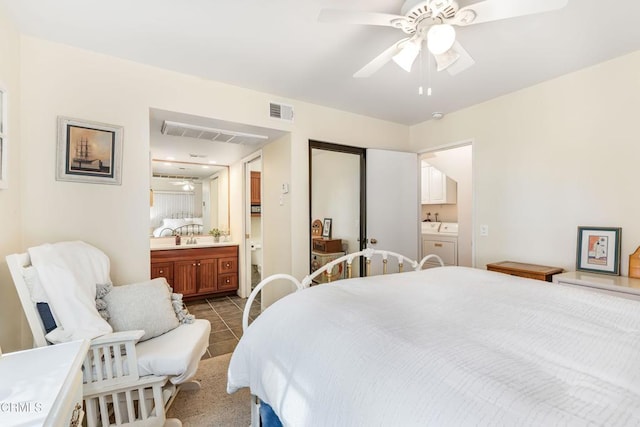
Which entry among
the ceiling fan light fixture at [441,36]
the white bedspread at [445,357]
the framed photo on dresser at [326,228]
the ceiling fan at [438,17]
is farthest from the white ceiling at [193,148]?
the white bedspread at [445,357]

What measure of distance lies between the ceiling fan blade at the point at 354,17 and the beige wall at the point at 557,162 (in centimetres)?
197

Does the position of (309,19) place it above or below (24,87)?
above

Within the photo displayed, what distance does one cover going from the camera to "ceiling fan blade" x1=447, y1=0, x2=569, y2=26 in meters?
1.24

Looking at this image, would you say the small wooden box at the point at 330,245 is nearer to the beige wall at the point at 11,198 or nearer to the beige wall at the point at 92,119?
the beige wall at the point at 92,119

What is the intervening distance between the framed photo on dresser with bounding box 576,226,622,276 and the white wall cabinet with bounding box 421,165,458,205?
3.08 meters

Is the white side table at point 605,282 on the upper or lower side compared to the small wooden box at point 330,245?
lower

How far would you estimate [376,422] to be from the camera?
0.75 metres

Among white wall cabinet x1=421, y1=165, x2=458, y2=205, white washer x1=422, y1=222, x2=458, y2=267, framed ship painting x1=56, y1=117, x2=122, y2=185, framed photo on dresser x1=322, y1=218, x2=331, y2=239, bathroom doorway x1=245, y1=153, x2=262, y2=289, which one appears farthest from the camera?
white wall cabinet x1=421, y1=165, x2=458, y2=205

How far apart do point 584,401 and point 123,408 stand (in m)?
2.18

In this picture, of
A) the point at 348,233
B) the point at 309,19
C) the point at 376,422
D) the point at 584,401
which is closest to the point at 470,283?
the point at 584,401

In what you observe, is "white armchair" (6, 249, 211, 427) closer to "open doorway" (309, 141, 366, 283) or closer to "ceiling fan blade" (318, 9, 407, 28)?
"ceiling fan blade" (318, 9, 407, 28)

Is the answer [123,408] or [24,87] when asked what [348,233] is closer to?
[123,408]

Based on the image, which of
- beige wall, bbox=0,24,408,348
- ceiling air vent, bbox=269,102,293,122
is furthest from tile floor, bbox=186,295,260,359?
ceiling air vent, bbox=269,102,293,122

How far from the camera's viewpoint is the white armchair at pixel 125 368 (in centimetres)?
147
